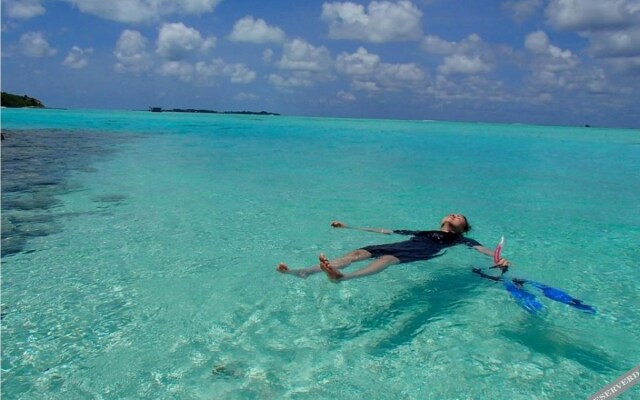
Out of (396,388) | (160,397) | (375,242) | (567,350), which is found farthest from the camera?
(375,242)

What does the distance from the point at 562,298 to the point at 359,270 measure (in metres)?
2.57

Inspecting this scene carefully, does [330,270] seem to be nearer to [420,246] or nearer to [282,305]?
[282,305]

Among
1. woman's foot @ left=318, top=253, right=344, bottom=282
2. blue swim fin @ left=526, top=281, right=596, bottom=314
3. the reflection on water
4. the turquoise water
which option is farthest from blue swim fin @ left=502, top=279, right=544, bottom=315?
the reflection on water

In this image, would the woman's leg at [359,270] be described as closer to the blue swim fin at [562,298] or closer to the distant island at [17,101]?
the blue swim fin at [562,298]

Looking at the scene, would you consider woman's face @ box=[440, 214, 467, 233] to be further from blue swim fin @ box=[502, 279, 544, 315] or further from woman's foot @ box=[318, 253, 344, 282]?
woman's foot @ box=[318, 253, 344, 282]

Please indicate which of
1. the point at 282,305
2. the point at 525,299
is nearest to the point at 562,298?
the point at 525,299

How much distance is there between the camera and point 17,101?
113 metres

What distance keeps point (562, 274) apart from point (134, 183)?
1092 centimetres

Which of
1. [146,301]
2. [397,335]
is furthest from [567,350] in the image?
[146,301]

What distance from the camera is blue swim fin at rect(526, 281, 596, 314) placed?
5.41 meters

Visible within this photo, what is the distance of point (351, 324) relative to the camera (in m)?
4.80

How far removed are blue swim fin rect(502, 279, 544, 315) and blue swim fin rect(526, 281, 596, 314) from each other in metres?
0.26

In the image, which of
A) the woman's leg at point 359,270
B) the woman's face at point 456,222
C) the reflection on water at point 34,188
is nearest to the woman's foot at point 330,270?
the woman's leg at point 359,270

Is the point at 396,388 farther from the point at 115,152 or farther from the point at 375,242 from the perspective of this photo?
the point at 115,152
